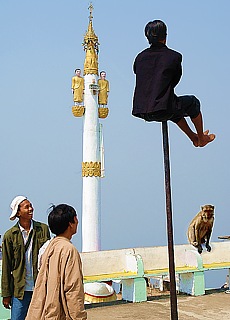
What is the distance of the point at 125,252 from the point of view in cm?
831

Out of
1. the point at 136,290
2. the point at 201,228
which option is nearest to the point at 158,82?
the point at 136,290

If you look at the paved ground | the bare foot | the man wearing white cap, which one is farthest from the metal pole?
the paved ground

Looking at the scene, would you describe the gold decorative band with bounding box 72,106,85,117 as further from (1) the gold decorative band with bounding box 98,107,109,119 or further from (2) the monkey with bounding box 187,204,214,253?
(2) the monkey with bounding box 187,204,214,253

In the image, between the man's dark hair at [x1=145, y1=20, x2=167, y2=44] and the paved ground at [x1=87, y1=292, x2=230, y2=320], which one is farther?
the paved ground at [x1=87, y1=292, x2=230, y2=320]

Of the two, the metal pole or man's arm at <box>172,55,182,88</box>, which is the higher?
man's arm at <box>172,55,182,88</box>

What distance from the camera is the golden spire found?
17.8 m

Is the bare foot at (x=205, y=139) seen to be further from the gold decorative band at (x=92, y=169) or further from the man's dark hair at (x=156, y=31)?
the gold decorative band at (x=92, y=169)

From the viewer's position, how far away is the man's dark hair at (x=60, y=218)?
3582 mm

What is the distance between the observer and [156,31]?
3.66 meters

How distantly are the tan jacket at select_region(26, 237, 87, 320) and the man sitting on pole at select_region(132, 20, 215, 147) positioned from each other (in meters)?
1.07

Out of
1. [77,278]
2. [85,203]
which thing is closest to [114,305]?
[77,278]

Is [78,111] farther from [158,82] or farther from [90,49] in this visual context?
[158,82]

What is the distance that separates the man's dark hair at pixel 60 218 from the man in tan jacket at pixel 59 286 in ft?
0.33

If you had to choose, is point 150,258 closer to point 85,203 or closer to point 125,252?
point 125,252
